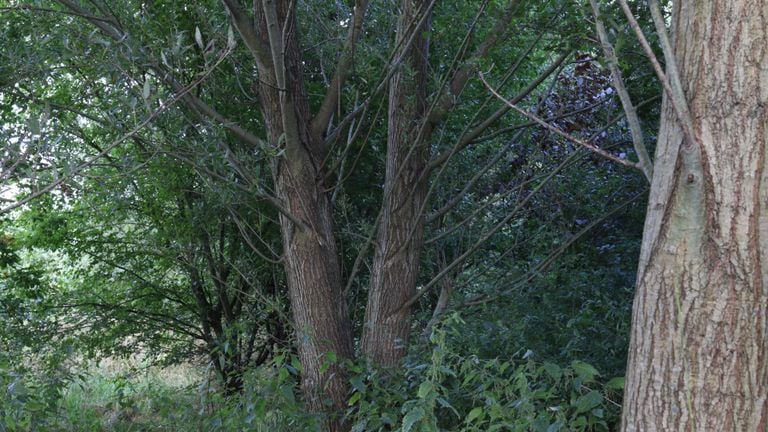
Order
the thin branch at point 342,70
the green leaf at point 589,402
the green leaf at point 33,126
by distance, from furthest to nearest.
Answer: the thin branch at point 342,70 → the green leaf at point 589,402 → the green leaf at point 33,126

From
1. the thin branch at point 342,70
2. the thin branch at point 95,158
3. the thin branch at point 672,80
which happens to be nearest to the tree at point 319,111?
the thin branch at point 342,70

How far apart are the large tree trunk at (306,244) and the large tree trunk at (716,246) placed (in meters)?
2.56

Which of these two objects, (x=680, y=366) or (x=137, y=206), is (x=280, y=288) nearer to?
(x=137, y=206)

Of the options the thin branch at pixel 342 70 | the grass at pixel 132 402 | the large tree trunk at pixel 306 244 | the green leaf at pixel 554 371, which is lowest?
the grass at pixel 132 402

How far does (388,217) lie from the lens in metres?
4.93

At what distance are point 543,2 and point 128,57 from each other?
2.18 metres

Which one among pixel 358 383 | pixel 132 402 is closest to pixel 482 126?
pixel 358 383

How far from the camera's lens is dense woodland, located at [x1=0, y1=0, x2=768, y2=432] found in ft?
7.47

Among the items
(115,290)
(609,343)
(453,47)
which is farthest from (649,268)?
(115,290)

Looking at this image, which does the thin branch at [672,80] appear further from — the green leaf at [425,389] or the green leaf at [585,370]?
the green leaf at [425,389]

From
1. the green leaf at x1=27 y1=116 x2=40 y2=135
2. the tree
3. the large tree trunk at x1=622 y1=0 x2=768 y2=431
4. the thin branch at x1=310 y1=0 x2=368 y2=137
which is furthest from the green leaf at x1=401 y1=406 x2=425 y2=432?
the thin branch at x1=310 y1=0 x2=368 y2=137

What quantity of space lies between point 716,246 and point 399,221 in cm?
281

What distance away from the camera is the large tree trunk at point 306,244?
4.62 metres

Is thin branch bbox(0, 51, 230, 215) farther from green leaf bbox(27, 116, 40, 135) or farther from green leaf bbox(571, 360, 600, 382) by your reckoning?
green leaf bbox(571, 360, 600, 382)
